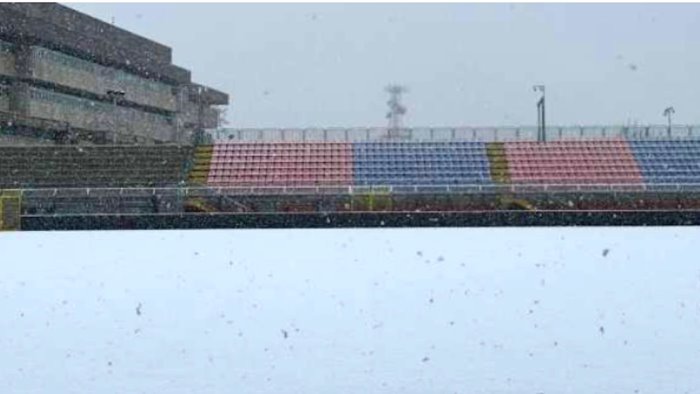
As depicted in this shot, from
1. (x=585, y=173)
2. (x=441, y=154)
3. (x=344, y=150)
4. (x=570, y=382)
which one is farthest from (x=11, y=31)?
(x=570, y=382)

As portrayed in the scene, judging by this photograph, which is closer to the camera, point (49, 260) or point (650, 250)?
point (49, 260)

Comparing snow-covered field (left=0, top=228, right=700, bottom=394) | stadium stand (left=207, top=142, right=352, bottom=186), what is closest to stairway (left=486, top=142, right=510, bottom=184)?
stadium stand (left=207, top=142, right=352, bottom=186)

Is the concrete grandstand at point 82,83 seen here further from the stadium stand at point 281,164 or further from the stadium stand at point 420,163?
the stadium stand at point 420,163

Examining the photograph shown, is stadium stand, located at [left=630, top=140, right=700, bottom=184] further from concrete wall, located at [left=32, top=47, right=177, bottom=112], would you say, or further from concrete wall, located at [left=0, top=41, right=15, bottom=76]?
concrete wall, located at [left=0, top=41, right=15, bottom=76]

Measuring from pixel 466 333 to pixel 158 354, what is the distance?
160 cm

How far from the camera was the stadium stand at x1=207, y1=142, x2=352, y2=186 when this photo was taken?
30.2 m

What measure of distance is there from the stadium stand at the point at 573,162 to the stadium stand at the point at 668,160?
332 millimetres

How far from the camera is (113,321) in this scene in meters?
5.75

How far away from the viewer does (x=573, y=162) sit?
31203mm

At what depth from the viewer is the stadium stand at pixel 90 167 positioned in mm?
27969

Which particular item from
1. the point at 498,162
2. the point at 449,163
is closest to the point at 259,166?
the point at 449,163

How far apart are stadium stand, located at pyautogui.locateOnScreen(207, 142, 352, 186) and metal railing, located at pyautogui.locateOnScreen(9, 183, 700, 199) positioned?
2.76 metres

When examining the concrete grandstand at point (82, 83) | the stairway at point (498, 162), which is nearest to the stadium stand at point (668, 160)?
the stairway at point (498, 162)

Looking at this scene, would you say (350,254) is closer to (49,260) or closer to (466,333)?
(49,260)
